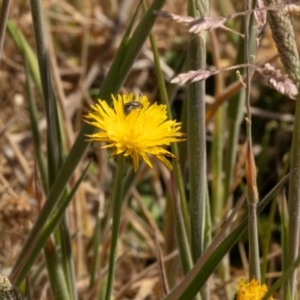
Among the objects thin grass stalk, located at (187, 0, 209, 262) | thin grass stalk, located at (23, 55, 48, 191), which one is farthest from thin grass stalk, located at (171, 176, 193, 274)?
thin grass stalk, located at (23, 55, 48, 191)

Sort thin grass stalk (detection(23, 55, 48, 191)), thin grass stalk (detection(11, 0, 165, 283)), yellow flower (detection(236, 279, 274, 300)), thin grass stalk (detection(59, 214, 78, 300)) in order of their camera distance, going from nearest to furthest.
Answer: yellow flower (detection(236, 279, 274, 300)) → thin grass stalk (detection(11, 0, 165, 283)) → thin grass stalk (detection(59, 214, 78, 300)) → thin grass stalk (detection(23, 55, 48, 191))

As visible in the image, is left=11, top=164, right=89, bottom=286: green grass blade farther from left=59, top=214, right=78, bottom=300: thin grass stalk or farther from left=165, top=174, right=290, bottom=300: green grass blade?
left=165, top=174, right=290, bottom=300: green grass blade

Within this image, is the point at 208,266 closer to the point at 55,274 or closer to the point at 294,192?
the point at 294,192

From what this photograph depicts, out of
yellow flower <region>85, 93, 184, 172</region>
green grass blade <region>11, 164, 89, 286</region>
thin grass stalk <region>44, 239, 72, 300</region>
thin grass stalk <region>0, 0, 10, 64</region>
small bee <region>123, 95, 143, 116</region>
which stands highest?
thin grass stalk <region>0, 0, 10, 64</region>

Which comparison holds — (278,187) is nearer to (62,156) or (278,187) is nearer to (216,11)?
(62,156)

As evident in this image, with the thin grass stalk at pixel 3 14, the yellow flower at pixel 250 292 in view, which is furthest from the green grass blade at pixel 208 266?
the thin grass stalk at pixel 3 14

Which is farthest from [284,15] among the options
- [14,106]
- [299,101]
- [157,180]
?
[14,106]
